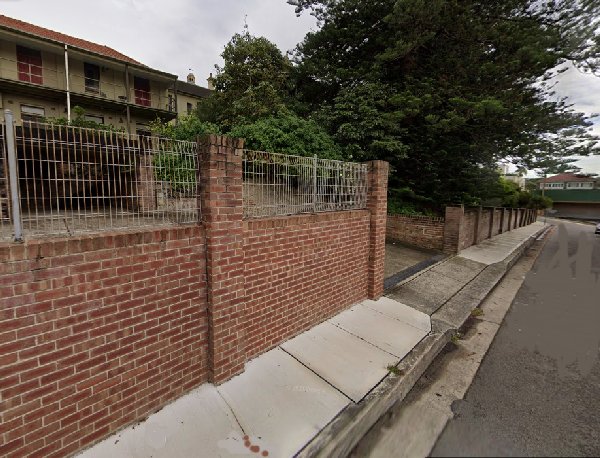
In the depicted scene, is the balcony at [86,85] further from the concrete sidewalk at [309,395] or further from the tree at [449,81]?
the concrete sidewalk at [309,395]

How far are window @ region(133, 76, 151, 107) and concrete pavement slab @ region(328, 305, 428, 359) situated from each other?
68.1ft

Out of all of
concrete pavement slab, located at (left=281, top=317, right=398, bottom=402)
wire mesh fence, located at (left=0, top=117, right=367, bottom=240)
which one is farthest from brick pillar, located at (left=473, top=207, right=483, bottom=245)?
wire mesh fence, located at (left=0, top=117, right=367, bottom=240)

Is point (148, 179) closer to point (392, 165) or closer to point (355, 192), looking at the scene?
point (355, 192)

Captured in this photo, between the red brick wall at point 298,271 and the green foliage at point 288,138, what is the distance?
340cm

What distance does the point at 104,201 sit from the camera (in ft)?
8.01

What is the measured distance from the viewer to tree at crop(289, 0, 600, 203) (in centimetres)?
849

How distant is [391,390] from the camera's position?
3158mm

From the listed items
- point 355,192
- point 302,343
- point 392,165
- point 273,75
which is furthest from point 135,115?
point 302,343

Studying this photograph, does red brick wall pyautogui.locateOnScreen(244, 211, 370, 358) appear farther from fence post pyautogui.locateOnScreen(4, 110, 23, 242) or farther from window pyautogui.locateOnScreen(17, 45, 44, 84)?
window pyautogui.locateOnScreen(17, 45, 44, 84)

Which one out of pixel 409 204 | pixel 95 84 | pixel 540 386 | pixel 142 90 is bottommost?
pixel 540 386

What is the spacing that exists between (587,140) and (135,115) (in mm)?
23692

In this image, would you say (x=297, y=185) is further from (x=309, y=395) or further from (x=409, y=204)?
(x=409, y=204)

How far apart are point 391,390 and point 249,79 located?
44.2 ft

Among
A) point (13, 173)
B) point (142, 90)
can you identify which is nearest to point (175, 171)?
point (13, 173)
